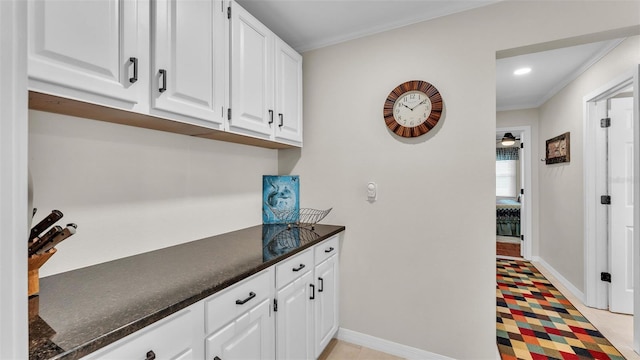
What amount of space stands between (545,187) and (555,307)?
6.23 feet

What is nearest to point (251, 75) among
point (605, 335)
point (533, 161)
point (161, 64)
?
point (161, 64)

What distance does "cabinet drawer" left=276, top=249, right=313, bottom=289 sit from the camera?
1.49 m

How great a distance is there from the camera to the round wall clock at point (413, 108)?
197 centimetres

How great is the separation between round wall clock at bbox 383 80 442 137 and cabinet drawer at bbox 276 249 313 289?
113 cm

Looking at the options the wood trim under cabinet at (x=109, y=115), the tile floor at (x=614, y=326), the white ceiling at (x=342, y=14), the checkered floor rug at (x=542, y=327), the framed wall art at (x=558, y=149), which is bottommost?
the checkered floor rug at (x=542, y=327)

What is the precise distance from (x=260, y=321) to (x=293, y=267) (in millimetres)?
347

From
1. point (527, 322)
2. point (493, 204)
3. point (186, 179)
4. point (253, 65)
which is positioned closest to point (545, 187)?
point (527, 322)

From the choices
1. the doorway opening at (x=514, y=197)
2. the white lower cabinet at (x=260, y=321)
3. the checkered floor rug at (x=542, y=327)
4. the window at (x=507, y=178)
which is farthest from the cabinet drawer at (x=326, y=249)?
the window at (x=507, y=178)

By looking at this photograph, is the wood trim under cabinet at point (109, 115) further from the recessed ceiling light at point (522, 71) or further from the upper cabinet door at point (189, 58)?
the recessed ceiling light at point (522, 71)

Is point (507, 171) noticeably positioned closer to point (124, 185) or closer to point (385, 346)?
point (385, 346)

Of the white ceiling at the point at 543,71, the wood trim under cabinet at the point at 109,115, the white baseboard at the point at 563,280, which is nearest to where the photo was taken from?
the wood trim under cabinet at the point at 109,115

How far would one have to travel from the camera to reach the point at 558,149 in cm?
359

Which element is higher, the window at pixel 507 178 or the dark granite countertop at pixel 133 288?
the window at pixel 507 178

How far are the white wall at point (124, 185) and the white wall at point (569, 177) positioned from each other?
3394 mm
